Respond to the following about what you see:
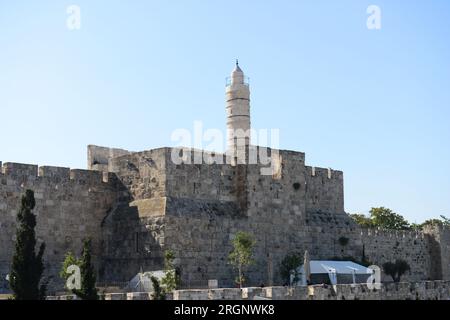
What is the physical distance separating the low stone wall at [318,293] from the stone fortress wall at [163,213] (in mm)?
4707

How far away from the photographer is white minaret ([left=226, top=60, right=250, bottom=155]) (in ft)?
121

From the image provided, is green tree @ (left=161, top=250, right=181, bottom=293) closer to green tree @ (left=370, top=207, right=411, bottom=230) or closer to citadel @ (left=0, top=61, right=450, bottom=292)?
citadel @ (left=0, top=61, right=450, bottom=292)

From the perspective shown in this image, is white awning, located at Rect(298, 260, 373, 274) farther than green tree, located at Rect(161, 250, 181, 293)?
Yes

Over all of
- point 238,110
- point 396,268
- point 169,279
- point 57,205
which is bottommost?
point 169,279

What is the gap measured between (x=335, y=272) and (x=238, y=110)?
464 inches

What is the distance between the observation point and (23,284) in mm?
19062

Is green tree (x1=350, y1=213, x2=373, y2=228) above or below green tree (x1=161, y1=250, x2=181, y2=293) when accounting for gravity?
above

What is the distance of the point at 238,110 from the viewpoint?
37.3m

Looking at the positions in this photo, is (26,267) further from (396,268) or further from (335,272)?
(396,268)

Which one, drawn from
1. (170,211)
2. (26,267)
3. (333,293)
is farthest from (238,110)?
(26,267)

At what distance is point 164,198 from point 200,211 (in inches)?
55.8

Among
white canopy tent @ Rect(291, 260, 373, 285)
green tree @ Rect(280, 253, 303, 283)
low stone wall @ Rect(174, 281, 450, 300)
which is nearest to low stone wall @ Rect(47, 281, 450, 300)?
low stone wall @ Rect(174, 281, 450, 300)

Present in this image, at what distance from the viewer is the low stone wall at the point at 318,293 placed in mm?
19328

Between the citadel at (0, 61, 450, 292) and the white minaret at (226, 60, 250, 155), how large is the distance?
6308mm
